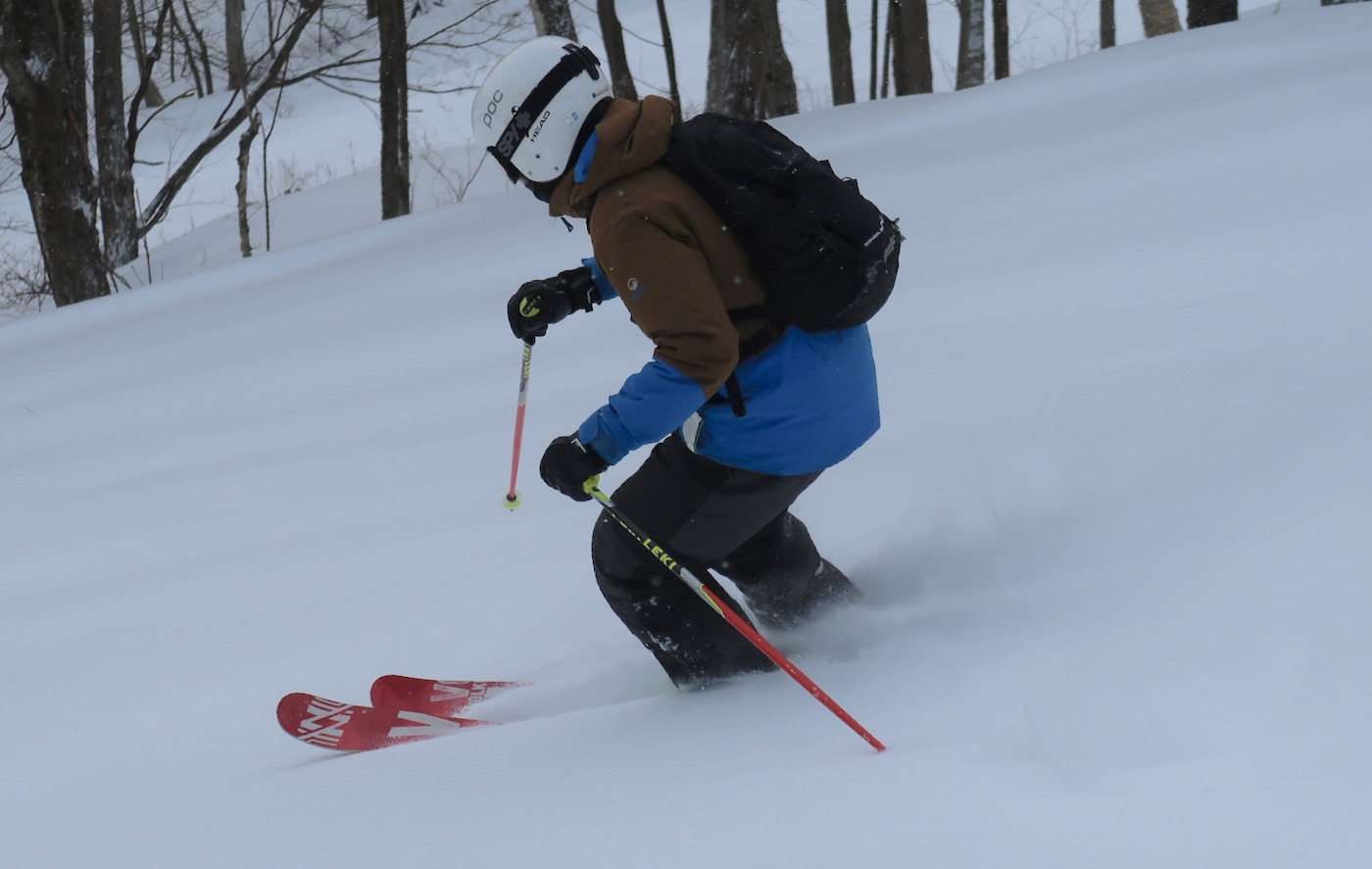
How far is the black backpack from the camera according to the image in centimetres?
204

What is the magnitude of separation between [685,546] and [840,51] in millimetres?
12045

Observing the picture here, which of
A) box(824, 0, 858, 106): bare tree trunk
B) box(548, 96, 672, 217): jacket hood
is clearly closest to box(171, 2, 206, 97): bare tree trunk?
box(824, 0, 858, 106): bare tree trunk

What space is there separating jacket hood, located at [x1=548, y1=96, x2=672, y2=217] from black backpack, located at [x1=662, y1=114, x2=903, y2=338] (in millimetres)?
42

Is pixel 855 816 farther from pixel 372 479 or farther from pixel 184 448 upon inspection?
pixel 184 448

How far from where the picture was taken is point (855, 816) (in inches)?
63.2

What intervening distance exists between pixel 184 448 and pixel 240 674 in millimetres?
2215

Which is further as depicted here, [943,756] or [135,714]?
[135,714]

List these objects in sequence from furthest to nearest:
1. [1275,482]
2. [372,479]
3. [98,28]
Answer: [98,28] → [372,479] → [1275,482]

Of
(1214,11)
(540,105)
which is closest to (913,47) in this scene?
(1214,11)

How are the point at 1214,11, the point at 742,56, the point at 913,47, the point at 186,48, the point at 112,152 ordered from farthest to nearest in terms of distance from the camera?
the point at 186,48
the point at 112,152
the point at 913,47
the point at 1214,11
the point at 742,56

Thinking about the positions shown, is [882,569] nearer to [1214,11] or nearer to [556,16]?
[556,16]

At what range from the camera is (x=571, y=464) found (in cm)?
213

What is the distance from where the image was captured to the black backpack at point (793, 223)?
2.04 meters

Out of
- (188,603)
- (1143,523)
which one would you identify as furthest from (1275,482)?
(188,603)
